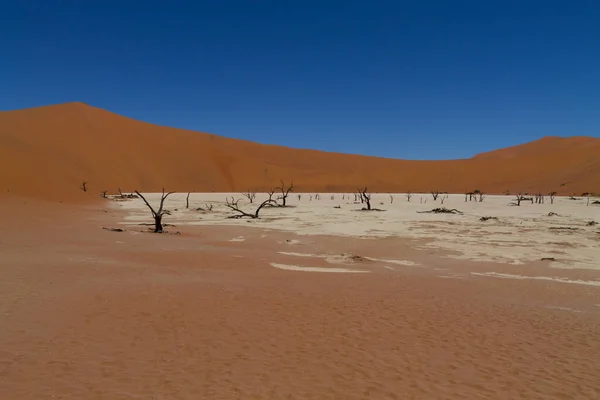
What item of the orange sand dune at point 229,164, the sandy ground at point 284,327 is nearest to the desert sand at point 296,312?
the sandy ground at point 284,327

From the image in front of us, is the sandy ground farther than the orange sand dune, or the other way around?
the orange sand dune

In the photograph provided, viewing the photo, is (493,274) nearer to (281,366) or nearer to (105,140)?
(281,366)

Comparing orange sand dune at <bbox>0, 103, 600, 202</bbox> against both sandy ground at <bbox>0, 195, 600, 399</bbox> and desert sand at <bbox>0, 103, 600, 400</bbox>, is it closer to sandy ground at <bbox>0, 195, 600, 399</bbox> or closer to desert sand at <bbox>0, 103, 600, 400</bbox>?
desert sand at <bbox>0, 103, 600, 400</bbox>

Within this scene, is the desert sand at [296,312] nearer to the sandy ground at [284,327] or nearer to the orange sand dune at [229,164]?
the sandy ground at [284,327]

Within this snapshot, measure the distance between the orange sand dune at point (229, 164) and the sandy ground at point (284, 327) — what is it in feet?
209

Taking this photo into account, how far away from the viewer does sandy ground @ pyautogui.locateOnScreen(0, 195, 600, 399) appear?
5246mm

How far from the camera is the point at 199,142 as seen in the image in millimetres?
114625

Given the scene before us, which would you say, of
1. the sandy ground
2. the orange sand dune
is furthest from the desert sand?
the orange sand dune

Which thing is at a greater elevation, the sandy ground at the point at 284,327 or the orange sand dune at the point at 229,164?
the orange sand dune at the point at 229,164

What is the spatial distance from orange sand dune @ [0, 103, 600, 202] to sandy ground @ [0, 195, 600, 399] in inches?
2509

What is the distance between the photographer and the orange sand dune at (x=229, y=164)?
271 ft

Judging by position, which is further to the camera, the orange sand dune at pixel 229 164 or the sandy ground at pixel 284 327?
the orange sand dune at pixel 229 164

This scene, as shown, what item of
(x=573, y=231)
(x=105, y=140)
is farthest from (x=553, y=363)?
(x=105, y=140)

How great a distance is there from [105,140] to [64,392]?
99049 mm
